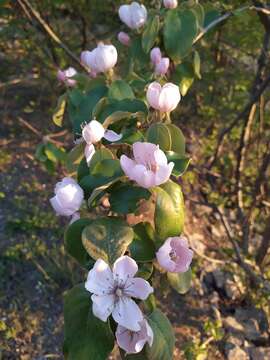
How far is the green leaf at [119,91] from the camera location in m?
1.34

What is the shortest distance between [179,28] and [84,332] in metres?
0.96

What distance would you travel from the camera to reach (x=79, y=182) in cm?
114

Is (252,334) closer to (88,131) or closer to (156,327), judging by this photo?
(156,327)

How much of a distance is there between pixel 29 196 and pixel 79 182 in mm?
1876

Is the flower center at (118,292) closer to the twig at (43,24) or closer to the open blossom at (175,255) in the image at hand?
the open blossom at (175,255)

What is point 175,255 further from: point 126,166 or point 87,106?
point 87,106

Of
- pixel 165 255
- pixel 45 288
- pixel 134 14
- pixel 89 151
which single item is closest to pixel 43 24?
pixel 134 14

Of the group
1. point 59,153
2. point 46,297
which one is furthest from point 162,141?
point 46,297

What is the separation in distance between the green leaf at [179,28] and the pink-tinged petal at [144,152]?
65 centimetres

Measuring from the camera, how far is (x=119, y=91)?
1.36 metres

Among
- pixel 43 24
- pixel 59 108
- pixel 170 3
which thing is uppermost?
pixel 170 3

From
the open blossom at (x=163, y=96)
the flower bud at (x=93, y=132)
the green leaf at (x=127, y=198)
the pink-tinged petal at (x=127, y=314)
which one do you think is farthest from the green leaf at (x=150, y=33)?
the pink-tinged petal at (x=127, y=314)

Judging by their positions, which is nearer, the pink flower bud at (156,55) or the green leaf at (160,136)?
the green leaf at (160,136)

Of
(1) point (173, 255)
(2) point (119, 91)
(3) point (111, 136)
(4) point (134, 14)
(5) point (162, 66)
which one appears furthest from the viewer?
(4) point (134, 14)
